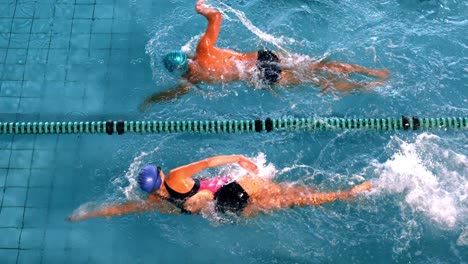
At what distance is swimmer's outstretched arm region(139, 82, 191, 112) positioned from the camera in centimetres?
602

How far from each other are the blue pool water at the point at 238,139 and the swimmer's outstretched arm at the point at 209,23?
66 cm

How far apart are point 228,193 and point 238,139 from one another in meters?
0.97

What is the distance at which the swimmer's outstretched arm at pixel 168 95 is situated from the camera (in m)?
6.02

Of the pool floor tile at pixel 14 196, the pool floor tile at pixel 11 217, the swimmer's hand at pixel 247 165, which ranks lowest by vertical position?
the pool floor tile at pixel 11 217

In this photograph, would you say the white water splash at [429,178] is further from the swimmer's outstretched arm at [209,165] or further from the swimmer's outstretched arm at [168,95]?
the swimmer's outstretched arm at [168,95]

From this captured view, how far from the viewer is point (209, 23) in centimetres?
536

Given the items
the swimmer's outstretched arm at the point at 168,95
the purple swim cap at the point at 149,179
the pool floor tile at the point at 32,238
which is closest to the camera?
the purple swim cap at the point at 149,179

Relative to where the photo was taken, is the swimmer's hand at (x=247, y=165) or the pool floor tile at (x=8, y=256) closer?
the swimmer's hand at (x=247, y=165)

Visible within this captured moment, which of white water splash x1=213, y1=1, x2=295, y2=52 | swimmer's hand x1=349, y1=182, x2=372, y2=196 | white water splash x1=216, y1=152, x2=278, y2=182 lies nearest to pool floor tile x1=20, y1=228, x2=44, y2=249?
white water splash x1=216, y1=152, x2=278, y2=182

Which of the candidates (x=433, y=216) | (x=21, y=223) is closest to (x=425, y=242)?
(x=433, y=216)

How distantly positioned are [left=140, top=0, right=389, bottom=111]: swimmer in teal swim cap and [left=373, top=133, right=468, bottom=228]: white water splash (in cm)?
87

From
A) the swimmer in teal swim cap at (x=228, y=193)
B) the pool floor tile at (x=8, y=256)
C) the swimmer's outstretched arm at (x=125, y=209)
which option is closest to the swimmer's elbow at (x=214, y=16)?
the swimmer in teal swim cap at (x=228, y=193)

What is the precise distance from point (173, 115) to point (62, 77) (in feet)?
4.96

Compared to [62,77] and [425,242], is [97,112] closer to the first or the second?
[62,77]
